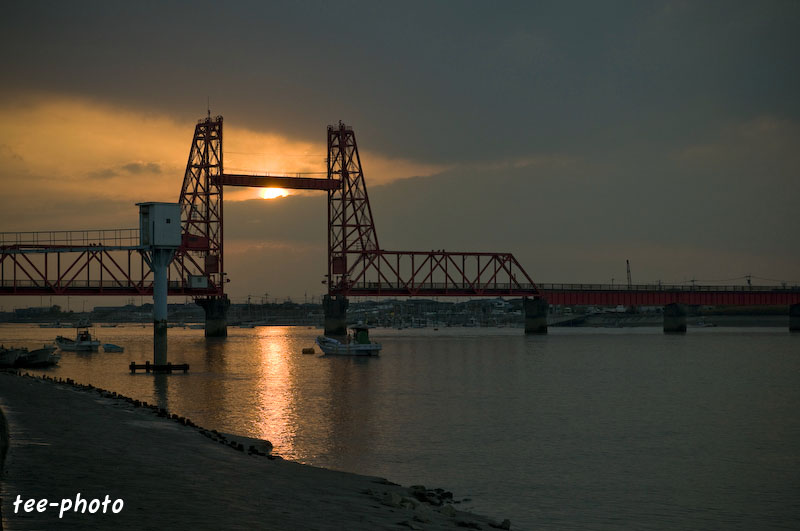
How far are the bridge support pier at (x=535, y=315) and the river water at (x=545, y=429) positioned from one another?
100 meters

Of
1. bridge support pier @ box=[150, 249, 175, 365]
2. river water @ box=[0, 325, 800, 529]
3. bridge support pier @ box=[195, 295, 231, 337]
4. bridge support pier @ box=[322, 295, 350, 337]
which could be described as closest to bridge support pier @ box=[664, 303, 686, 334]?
bridge support pier @ box=[322, 295, 350, 337]

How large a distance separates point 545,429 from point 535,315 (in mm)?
149919

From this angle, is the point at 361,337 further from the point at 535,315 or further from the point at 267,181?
the point at 535,315

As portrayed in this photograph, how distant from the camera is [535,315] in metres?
188

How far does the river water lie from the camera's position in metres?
24.5

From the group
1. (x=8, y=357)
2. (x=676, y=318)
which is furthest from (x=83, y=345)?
(x=676, y=318)

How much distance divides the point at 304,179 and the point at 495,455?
5178 inches

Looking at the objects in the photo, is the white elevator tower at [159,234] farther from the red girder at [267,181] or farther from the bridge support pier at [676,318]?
the bridge support pier at [676,318]

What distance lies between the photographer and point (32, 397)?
35.9 meters

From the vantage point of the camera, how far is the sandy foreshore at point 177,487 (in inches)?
591

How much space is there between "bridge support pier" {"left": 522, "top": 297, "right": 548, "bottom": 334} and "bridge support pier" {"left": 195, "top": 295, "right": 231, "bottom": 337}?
218 ft

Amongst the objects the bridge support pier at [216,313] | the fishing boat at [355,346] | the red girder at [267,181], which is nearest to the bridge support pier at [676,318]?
the red girder at [267,181]

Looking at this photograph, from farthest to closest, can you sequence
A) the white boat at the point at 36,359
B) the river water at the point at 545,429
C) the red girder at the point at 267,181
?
the red girder at the point at 267,181, the white boat at the point at 36,359, the river water at the point at 545,429

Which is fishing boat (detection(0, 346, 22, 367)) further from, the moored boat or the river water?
the river water
